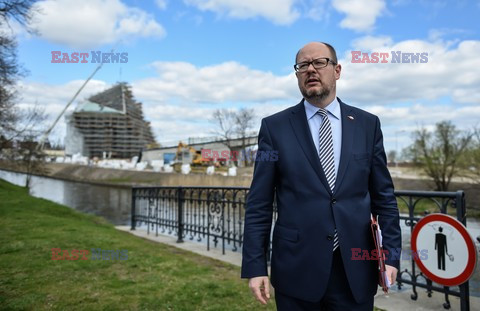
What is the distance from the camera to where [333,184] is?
75.5 inches

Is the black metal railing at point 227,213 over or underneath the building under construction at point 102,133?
underneath

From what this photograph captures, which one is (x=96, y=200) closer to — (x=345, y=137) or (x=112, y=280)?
(x=112, y=280)

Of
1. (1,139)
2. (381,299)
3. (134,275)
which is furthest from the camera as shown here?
(1,139)

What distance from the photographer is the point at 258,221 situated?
1990 millimetres

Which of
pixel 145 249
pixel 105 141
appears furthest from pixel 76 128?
pixel 145 249

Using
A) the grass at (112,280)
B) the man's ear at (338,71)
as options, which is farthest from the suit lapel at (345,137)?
the grass at (112,280)

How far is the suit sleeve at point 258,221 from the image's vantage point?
1.94 meters

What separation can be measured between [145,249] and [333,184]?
5.80 metres

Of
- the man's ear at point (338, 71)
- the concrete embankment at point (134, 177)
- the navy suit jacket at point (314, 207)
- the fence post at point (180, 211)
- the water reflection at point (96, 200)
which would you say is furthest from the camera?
the concrete embankment at point (134, 177)

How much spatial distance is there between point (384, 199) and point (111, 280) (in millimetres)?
4051

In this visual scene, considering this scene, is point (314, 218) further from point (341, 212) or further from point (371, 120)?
point (371, 120)

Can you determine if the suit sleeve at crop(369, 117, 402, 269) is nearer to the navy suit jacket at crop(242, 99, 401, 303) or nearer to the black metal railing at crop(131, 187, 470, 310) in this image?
the navy suit jacket at crop(242, 99, 401, 303)

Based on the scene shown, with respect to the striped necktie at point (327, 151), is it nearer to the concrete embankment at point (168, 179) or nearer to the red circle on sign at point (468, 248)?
the red circle on sign at point (468, 248)

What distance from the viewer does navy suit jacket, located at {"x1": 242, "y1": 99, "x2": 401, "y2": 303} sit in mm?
1847
